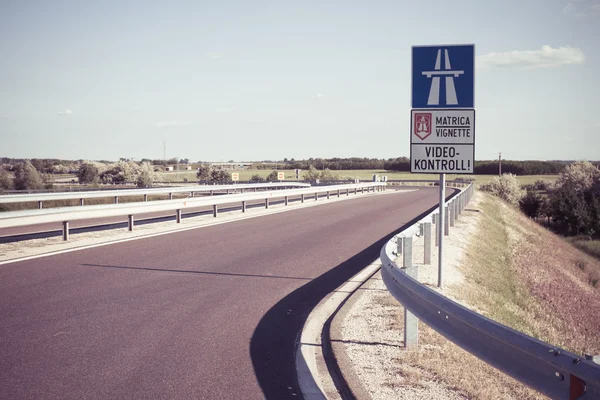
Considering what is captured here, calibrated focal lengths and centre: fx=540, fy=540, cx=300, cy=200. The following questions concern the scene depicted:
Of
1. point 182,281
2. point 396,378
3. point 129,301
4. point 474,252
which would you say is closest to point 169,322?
point 129,301

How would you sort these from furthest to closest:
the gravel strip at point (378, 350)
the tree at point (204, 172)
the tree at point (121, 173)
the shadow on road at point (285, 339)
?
the tree at point (204, 172) → the tree at point (121, 173) → the shadow on road at point (285, 339) → the gravel strip at point (378, 350)

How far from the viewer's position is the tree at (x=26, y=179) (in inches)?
1925

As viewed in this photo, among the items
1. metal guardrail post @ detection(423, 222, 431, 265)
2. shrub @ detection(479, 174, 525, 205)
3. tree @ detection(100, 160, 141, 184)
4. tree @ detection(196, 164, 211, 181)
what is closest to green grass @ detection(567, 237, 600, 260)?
shrub @ detection(479, 174, 525, 205)

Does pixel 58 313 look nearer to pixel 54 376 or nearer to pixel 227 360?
pixel 54 376

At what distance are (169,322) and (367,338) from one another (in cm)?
230

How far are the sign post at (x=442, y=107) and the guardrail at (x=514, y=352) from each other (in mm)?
2926

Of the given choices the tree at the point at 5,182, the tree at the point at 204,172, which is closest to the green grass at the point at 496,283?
the tree at the point at 5,182

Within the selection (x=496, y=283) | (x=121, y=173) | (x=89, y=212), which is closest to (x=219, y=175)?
(x=121, y=173)

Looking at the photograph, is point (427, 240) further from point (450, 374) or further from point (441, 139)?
point (450, 374)

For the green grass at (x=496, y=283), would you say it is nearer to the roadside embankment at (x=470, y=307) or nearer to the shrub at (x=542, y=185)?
the roadside embankment at (x=470, y=307)

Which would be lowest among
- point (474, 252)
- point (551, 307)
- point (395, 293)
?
point (551, 307)

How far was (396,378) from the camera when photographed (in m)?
4.72

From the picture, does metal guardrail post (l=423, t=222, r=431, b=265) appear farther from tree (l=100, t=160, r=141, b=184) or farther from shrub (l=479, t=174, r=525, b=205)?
tree (l=100, t=160, r=141, b=184)

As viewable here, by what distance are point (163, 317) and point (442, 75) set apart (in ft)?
15.9
